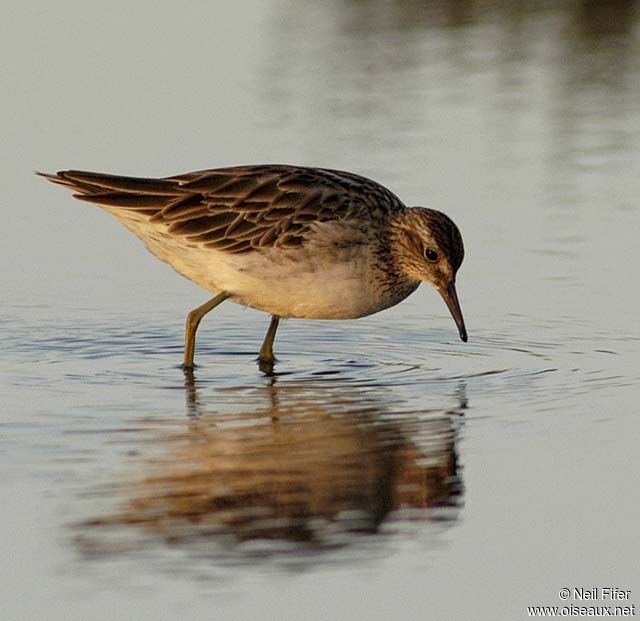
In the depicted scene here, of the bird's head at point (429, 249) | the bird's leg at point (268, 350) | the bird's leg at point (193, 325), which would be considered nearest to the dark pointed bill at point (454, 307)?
the bird's head at point (429, 249)

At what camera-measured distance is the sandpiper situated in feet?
46.5

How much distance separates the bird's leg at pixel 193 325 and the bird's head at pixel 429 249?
140cm

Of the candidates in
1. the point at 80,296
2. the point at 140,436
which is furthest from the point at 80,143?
the point at 140,436

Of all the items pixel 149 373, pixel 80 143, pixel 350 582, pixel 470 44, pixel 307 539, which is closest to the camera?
pixel 350 582

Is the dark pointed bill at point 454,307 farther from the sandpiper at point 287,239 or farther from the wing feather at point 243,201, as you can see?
the wing feather at point 243,201

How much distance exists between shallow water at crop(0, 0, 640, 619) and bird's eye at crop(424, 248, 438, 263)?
73 cm

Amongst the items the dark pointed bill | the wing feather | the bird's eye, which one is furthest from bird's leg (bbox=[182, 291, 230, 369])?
the dark pointed bill

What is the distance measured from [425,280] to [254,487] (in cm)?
434

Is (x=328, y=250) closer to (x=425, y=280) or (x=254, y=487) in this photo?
(x=425, y=280)

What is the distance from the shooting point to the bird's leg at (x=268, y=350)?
14.3 meters

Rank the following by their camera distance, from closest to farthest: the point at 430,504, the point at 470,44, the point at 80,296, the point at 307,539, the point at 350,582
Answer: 1. the point at 350,582
2. the point at 307,539
3. the point at 430,504
4. the point at 80,296
5. the point at 470,44

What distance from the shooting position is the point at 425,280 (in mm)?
14609

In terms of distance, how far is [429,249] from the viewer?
14.4 metres

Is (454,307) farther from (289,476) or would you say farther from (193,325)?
(289,476)
